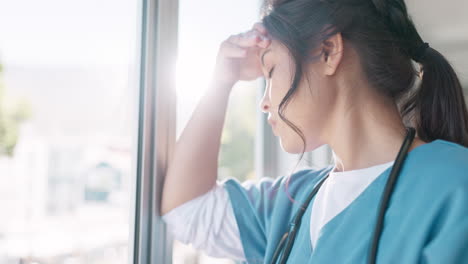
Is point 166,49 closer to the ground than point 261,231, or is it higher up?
higher up

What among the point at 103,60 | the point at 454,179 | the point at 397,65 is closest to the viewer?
the point at 454,179

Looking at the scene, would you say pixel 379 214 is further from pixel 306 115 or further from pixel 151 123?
pixel 151 123

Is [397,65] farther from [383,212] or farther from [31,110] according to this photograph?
[31,110]

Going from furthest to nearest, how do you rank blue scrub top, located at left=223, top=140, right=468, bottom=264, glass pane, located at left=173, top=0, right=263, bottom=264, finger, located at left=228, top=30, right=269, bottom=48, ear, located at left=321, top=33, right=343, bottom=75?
glass pane, located at left=173, top=0, right=263, bottom=264 → finger, located at left=228, top=30, right=269, bottom=48 → ear, located at left=321, top=33, right=343, bottom=75 → blue scrub top, located at left=223, top=140, right=468, bottom=264

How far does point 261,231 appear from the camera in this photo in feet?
3.06

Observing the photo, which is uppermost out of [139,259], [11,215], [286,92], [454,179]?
[286,92]

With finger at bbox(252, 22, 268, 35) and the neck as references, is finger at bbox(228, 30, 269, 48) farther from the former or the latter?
the neck

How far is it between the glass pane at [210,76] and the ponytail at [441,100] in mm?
466

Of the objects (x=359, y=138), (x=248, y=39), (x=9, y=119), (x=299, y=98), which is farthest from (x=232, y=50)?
(x=9, y=119)

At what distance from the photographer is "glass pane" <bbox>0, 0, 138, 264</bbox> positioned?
0.67 metres

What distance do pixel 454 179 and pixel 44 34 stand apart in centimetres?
71

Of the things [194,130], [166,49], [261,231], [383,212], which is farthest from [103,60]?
[383,212]

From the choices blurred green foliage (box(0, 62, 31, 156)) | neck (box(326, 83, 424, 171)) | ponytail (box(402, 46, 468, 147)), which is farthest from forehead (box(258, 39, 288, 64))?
blurred green foliage (box(0, 62, 31, 156))

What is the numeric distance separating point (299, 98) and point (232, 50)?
23cm
